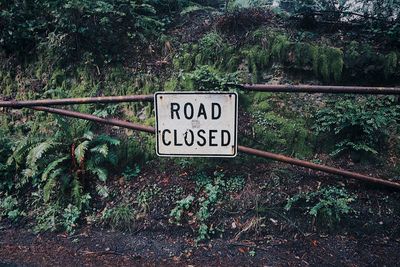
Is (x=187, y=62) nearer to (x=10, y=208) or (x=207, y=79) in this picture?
(x=207, y=79)

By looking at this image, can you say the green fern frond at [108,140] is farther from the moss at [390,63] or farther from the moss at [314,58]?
the moss at [390,63]

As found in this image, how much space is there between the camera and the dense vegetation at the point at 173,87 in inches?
206

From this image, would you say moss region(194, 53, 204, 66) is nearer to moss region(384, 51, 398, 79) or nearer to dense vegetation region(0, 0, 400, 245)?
dense vegetation region(0, 0, 400, 245)

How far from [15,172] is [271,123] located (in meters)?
4.58

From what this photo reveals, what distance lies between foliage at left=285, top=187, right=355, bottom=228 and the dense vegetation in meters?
0.02

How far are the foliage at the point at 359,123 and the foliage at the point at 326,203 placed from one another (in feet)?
2.66

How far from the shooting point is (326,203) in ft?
15.1

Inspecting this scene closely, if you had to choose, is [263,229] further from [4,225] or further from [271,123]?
[4,225]

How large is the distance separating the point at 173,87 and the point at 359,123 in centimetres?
342

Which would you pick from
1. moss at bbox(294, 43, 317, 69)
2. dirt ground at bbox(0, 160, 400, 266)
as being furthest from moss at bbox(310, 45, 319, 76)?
dirt ground at bbox(0, 160, 400, 266)

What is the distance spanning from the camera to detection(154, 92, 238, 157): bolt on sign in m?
2.96

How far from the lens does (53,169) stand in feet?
18.2

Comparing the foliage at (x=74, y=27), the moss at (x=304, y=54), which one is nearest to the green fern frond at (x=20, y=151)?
the foliage at (x=74, y=27)

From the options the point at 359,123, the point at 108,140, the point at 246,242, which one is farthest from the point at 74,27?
the point at 359,123
